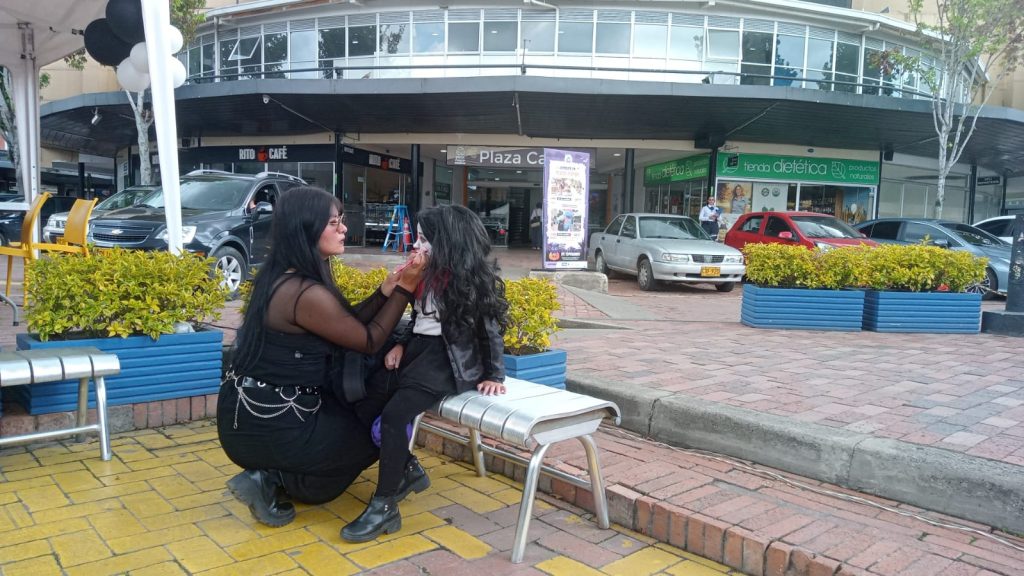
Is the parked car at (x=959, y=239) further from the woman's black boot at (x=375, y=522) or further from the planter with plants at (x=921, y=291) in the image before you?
the woman's black boot at (x=375, y=522)

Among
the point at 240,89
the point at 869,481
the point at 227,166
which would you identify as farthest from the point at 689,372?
the point at 227,166

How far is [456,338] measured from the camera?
308 centimetres

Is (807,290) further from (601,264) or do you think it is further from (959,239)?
(601,264)

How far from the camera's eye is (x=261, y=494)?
299 cm

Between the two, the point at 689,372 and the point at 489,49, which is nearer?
the point at 689,372

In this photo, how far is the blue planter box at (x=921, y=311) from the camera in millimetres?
7570

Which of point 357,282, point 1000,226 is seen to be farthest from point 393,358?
point 1000,226

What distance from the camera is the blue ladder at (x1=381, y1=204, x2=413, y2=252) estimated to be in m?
19.8

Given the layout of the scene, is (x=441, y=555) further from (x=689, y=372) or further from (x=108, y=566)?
(x=689, y=372)

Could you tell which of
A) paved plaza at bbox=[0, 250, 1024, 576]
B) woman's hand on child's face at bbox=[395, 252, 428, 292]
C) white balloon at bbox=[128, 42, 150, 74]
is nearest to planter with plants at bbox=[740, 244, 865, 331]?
paved plaza at bbox=[0, 250, 1024, 576]

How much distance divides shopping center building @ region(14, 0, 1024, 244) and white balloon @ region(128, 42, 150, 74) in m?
9.60

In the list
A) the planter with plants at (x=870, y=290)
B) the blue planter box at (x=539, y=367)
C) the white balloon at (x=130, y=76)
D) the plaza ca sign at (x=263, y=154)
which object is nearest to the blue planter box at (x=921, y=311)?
the planter with plants at (x=870, y=290)

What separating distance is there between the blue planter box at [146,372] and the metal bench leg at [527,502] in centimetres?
252

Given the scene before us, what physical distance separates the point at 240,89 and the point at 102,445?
15806 millimetres
